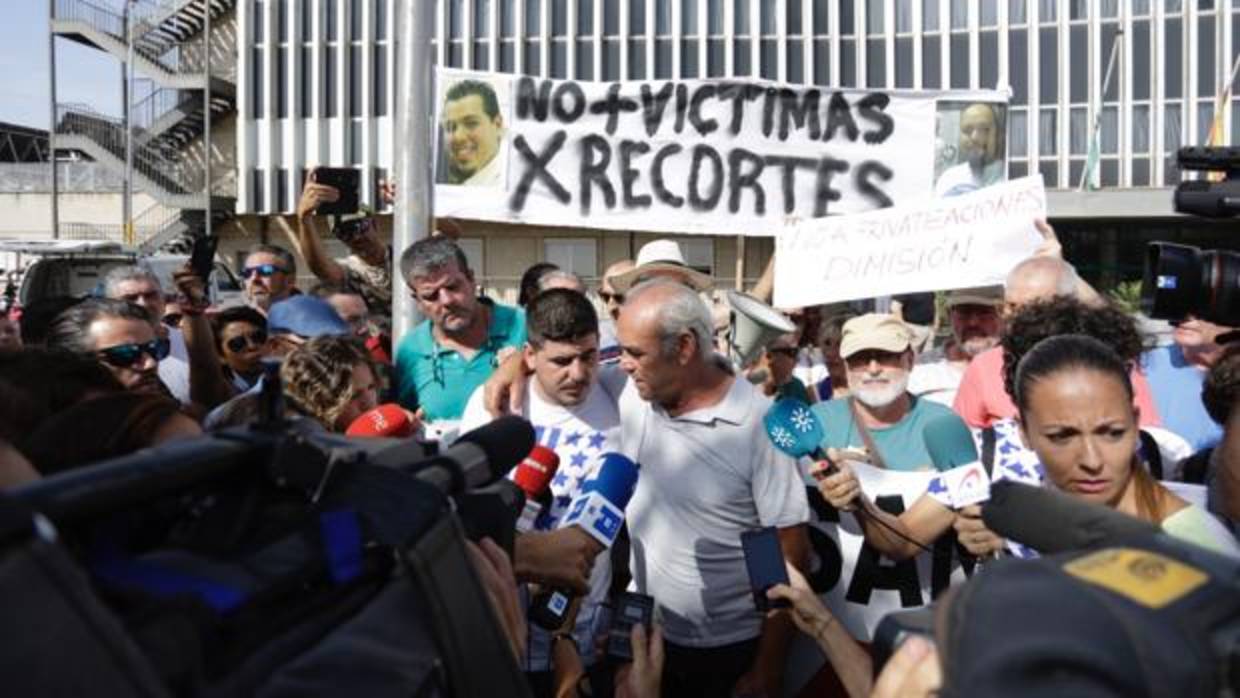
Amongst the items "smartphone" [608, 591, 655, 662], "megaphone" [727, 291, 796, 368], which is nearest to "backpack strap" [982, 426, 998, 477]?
"smartphone" [608, 591, 655, 662]

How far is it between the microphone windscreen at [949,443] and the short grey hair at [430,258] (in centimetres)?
186

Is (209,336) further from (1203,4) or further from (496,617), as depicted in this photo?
(1203,4)

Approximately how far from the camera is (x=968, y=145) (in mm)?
7070

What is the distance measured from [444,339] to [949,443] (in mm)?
2053

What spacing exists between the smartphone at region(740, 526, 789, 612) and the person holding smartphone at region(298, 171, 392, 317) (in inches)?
136

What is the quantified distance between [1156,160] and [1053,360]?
32.0 meters

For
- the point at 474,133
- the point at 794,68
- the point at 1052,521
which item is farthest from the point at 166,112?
the point at 1052,521

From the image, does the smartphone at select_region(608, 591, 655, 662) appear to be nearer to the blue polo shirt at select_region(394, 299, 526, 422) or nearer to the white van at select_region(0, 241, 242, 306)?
the blue polo shirt at select_region(394, 299, 526, 422)

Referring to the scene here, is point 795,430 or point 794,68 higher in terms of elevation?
point 794,68

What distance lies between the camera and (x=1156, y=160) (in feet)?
102

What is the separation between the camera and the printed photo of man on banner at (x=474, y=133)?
22.4ft

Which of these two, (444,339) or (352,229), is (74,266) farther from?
(444,339)

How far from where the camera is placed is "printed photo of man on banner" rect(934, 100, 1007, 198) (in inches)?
273

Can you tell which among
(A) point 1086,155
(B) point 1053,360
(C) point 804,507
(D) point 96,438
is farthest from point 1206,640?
(A) point 1086,155
